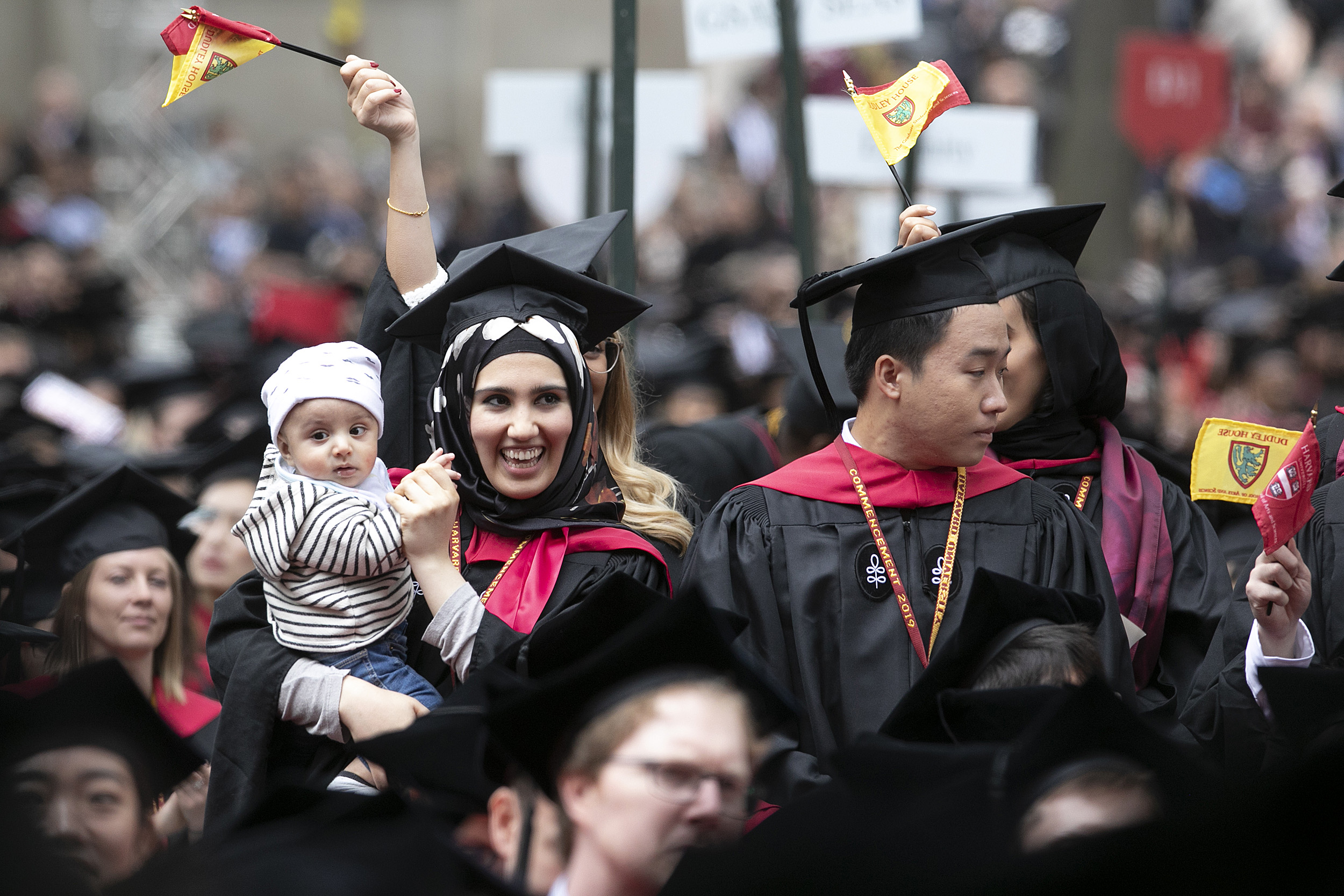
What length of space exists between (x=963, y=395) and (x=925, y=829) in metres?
1.50

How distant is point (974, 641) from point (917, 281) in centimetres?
94

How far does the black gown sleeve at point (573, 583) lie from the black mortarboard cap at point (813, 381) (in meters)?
1.56

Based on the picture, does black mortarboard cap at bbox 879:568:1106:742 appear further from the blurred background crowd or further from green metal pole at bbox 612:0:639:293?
the blurred background crowd

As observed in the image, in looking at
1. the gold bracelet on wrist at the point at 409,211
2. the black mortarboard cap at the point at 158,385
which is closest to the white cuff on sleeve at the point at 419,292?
the gold bracelet on wrist at the point at 409,211

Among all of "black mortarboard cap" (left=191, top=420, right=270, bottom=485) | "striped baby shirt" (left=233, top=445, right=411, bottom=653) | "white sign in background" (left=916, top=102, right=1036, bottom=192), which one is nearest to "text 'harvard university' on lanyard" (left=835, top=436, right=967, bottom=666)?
"striped baby shirt" (left=233, top=445, right=411, bottom=653)

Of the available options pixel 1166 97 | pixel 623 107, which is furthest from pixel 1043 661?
pixel 1166 97

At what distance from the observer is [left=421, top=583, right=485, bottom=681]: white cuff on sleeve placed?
3135mm

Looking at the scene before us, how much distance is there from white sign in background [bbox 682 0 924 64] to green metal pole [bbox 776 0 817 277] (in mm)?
131

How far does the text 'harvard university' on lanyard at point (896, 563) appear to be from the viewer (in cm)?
331

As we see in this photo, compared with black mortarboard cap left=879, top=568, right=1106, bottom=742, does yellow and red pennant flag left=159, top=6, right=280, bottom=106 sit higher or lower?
higher

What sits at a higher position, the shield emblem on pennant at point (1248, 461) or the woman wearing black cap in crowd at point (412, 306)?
the woman wearing black cap in crowd at point (412, 306)

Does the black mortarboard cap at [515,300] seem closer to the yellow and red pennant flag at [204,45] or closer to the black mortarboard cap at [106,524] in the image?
the yellow and red pennant flag at [204,45]

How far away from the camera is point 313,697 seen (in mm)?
3234

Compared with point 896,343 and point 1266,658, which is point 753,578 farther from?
point 1266,658
